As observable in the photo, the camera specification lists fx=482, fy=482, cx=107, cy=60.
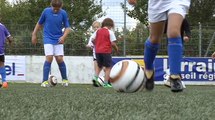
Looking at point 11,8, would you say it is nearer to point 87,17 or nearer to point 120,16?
point 87,17

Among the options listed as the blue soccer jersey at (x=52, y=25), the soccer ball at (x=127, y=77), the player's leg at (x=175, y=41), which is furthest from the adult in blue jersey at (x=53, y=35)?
the player's leg at (x=175, y=41)

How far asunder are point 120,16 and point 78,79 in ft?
9.13

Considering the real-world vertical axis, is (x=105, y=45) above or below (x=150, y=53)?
above

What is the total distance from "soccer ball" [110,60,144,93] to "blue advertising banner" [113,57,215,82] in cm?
984

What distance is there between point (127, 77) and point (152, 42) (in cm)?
67

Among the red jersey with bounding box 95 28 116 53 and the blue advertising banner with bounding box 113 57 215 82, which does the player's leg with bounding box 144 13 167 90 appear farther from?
the blue advertising banner with bounding box 113 57 215 82

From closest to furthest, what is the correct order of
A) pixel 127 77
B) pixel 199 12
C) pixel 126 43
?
pixel 127 77 → pixel 126 43 → pixel 199 12

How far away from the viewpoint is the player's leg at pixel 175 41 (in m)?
4.91

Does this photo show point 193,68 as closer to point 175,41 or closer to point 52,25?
point 52,25

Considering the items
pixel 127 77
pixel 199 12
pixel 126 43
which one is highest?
pixel 199 12

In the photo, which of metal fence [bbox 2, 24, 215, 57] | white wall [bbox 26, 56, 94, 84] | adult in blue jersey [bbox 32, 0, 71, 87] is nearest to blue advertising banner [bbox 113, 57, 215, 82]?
metal fence [bbox 2, 24, 215, 57]

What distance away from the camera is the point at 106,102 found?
12.5ft

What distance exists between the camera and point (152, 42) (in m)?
5.67

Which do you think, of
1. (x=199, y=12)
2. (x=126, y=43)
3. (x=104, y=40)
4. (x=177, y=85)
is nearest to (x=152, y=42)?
(x=177, y=85)
